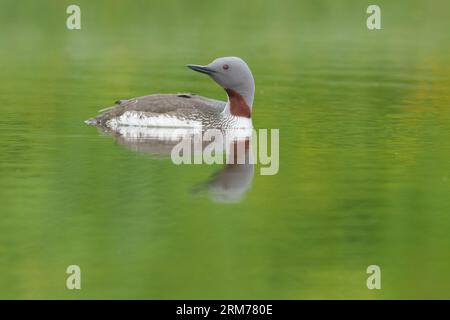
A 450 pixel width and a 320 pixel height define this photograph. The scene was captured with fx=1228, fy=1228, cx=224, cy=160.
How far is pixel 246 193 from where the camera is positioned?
9484 mm

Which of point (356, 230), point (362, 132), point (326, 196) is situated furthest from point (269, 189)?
point (362, 132)

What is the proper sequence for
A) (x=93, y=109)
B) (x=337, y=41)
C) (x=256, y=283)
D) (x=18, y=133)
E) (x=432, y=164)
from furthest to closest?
(x=337, y=41), (x=93, y=109), (x=18, y=133), (x=432, y=164), (x=256, y=283)

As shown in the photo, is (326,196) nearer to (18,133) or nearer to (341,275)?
(341,275)

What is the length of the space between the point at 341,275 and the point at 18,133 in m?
5.27

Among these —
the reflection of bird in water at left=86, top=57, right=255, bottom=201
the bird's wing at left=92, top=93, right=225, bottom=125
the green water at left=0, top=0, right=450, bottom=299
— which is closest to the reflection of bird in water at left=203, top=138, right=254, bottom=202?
the green water at left=0, top=0, right=450, bottom=299

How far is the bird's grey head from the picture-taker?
12406 millimetres

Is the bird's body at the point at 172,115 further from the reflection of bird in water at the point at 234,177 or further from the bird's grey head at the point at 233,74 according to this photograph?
the reflection of bird in water at the point at 234,177

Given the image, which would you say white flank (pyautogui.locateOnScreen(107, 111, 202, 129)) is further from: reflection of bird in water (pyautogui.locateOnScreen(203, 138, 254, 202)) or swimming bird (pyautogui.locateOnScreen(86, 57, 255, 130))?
reflection of bird in water (pyautogui.locateOnScreen(203, 138, 254, 202))

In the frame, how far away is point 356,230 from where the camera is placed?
27.5 feet

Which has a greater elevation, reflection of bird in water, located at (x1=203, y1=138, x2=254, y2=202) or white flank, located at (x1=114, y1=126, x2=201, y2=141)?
white flank, located at (x1=114, y1=126, x2=201, y2=141)

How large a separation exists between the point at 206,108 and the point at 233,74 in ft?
1.45

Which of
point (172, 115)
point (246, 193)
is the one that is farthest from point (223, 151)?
point (246, 193)

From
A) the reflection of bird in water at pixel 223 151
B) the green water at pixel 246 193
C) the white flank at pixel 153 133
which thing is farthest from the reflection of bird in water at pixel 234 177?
the white flank at pixel 153 133

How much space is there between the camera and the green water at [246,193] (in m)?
7.36
